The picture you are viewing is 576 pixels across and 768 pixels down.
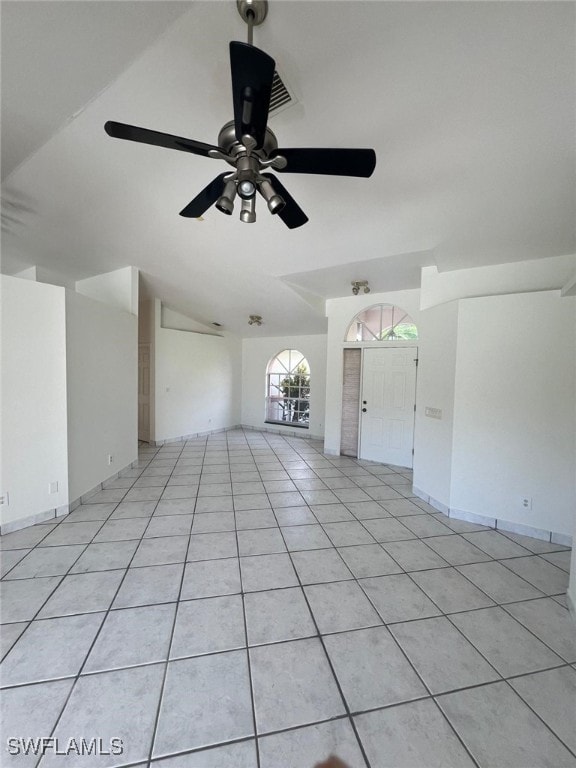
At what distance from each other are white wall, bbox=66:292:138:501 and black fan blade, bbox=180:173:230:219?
6.51ft

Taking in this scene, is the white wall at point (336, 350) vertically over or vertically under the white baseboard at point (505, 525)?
over

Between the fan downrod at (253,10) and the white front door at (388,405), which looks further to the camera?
the white front door at (388,405)

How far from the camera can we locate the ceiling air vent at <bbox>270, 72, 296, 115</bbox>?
165 centimetres

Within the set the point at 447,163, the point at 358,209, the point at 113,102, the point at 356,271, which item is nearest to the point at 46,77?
the point at 113,102

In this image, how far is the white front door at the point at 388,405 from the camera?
479 cm

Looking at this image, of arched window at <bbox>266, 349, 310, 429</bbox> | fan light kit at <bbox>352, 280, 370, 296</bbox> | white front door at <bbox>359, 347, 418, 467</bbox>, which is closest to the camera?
fan light kit at <bbox>352, 280, 370, 296</bbox>

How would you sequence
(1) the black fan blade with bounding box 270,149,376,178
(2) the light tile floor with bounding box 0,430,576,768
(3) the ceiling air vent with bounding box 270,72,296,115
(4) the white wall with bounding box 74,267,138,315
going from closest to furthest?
(2) the light tile floor with bounding box 0,430,576,768 < (1) the black fan blade with bounding box 270,149,376,178 < (3) the ceiling air vent with bounding box 270,72,296,115 < (4) the white wall with bounding box 74,267,138,315

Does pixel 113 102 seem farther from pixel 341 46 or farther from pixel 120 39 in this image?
pixel 341 46

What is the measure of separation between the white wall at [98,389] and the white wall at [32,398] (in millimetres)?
127

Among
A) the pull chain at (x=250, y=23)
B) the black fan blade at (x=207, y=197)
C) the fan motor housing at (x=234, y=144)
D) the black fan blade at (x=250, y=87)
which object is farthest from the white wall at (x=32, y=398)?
the pull chain at (x=250, y=23)

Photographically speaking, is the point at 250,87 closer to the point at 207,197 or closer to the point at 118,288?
the point at 207,197

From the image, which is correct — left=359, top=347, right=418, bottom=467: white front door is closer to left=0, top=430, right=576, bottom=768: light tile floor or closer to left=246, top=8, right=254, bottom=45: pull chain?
left=0, top=430, right=576, bottom=768: light tile floor

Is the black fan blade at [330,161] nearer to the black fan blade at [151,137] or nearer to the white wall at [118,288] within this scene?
the black fan blade at [151,137]

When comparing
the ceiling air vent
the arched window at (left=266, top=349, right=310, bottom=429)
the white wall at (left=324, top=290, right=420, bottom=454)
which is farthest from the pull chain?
the arched window at (left=266, top=349, right=310, bottom=429)
